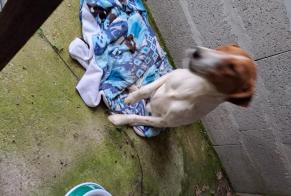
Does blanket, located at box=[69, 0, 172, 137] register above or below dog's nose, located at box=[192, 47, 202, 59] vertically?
below

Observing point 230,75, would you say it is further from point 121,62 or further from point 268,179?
point 268,179

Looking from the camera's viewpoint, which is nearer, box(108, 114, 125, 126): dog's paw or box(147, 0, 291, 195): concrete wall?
box(147, 0, 291, 195): concrete wall

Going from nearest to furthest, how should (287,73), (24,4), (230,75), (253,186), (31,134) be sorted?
(24,4), (230,75), (31,134), (287,73), (253,186)

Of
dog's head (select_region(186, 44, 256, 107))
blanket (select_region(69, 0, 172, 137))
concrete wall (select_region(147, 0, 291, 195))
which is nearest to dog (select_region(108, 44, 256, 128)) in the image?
dog's head (select_region(186, 44, 256, 107))

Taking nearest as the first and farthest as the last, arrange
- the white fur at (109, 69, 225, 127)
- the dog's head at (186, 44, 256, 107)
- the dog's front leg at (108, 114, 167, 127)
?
the dog's head at (186, 44, 256, 107) → the white fur at (109, 69, 225, 127) → the dog's front leg at (108, 114, 167, 127)

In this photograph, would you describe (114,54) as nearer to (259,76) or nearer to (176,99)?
(176,99)

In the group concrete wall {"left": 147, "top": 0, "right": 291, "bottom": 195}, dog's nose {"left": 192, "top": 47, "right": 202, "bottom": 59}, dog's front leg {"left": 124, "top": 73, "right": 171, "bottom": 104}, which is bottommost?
concrete wall {"left": 147, "top": 0, "right": 291, "bottom": 195}

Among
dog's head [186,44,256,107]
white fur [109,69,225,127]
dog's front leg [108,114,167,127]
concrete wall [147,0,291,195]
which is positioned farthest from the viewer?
dog's front leg [108,114,167,127]

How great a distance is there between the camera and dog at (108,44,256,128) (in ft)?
8.63

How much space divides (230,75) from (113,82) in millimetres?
1227

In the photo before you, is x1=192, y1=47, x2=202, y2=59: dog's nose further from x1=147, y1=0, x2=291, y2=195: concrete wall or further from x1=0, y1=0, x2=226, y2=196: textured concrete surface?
x1=0, y1=0, x2=226, y2=196: textured concrete surface

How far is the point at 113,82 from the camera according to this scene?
3623 millimetres

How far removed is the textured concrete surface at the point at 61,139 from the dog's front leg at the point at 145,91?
0.81 feet

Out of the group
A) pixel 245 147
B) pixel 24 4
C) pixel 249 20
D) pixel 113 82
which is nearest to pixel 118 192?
pixel 113 82
